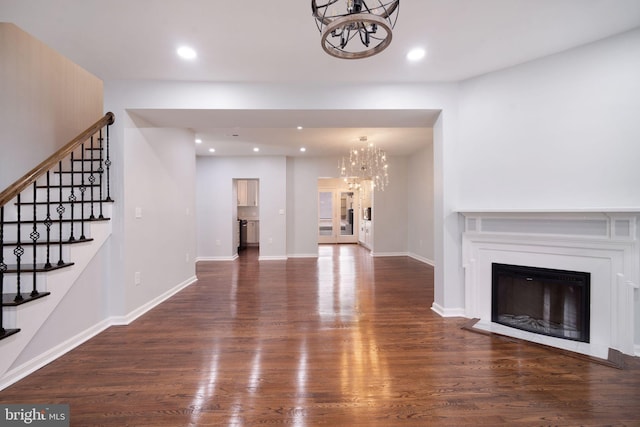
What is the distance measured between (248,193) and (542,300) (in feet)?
27.2

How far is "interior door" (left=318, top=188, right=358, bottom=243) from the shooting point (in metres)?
10.3

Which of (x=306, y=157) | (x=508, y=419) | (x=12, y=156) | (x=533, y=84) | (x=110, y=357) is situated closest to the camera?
(x=508, y=419)

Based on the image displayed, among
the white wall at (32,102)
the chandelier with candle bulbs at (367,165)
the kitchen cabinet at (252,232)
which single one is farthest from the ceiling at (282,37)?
the kitchen cabinet at (252,232)

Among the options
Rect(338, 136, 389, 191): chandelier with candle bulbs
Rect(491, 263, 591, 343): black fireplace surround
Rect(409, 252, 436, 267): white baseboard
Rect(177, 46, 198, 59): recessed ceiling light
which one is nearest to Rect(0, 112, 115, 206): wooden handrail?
Rect(177, 46, 198, 59): recessed ceiling light

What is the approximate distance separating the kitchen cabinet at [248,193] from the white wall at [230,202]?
2.11 meters

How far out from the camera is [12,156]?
2934mm

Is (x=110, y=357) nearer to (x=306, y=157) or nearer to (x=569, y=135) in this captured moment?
(x=569, y=135)

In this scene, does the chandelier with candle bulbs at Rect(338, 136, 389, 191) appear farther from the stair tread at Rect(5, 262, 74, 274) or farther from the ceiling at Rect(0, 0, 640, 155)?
the stair tread at Rect(5, 262, 74, 274)

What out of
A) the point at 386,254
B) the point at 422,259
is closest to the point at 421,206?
the point at 422,259

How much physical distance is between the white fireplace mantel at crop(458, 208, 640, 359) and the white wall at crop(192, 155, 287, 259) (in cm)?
495

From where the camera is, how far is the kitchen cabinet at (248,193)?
920 cm

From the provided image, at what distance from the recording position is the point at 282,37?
2322mm

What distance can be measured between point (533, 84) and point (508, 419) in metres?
2.99

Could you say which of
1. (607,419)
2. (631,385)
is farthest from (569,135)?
(607,419)
